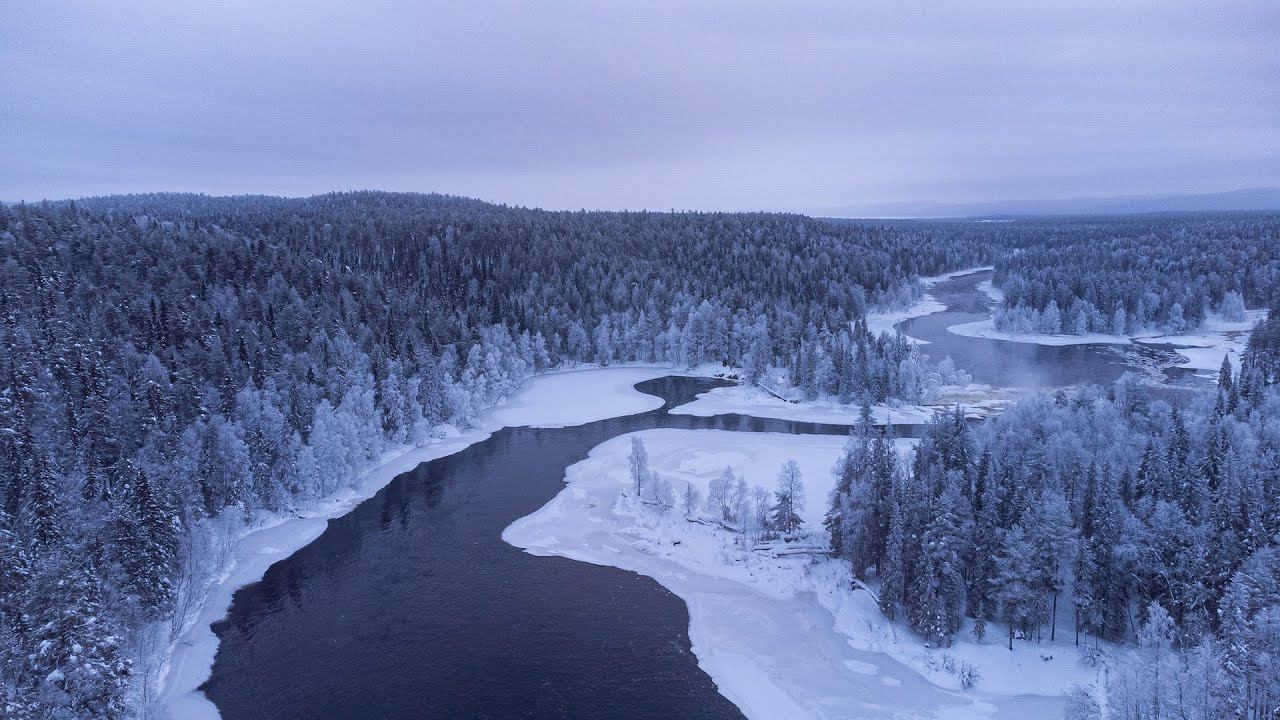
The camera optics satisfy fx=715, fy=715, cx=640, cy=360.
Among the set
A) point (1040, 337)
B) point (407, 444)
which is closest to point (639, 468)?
point (407, 444)

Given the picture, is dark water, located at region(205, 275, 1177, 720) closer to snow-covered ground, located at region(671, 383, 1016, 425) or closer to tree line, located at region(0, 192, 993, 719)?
tree line, located at region(0, 192, 993, 719)

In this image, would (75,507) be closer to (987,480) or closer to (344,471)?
(344,471)

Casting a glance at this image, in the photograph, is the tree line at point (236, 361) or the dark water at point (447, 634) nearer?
the dark water at point (447, 634)

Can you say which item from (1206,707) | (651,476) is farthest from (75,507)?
(1206,707)

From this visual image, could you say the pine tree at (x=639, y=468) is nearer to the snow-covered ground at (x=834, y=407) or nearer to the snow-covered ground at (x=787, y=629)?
the snow-covered ground at (x=787, y=629)

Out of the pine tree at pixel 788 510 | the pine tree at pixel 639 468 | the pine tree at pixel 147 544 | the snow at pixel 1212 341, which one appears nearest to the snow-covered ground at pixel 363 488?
the pine tree at pixel 147 544

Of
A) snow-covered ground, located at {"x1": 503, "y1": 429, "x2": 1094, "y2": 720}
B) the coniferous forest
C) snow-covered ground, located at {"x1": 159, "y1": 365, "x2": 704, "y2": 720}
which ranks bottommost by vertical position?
snow-covered ground, located at {"x1": 503, "y1": 429, "x2": 1094, "y2": 720}

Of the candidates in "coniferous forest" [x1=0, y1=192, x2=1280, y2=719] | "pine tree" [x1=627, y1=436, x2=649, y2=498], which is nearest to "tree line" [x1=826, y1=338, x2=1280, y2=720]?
"coniferous forest" [x1=0, y1=192, x2=1280, y2=719]

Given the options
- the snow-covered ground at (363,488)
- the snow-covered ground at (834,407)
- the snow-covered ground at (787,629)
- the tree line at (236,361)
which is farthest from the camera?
the snow-covered ground at (834,407)
